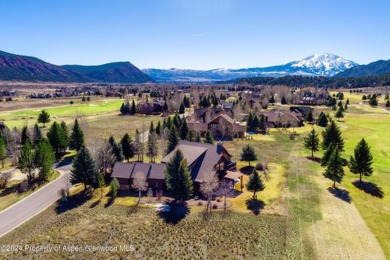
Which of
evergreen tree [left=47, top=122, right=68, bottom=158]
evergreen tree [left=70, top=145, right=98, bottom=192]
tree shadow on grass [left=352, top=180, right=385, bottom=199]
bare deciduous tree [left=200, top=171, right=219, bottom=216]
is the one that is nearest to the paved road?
evergreen tree [left=70, top=145, right=98, bottom=192]

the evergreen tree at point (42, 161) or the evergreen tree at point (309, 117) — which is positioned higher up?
the evergreen tree at point (42, 161)

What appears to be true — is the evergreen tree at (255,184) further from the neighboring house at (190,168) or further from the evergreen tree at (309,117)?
the evergreen tree at (309,117)

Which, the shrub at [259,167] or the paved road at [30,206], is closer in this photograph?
the paved road at [30,206]

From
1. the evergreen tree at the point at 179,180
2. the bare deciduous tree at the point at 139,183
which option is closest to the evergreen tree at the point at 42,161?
the bare deciduous tree at the point at 139,183

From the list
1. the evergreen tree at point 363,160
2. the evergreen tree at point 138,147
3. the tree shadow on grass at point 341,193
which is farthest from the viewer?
the evergreen tree at point 138,147

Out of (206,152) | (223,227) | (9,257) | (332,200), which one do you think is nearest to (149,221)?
(223,227)

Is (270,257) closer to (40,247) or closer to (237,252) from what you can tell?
(237,252)

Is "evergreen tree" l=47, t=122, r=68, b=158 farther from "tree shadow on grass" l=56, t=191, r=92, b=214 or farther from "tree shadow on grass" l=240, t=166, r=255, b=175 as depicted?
"tree shadow on grass" l=240, t=166, r=255, b=175
